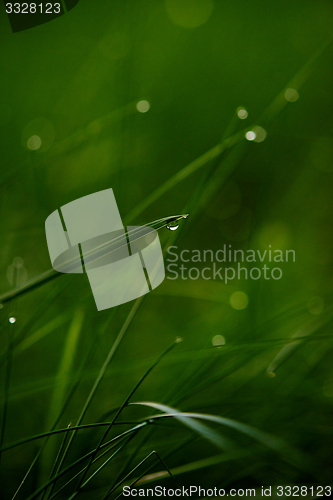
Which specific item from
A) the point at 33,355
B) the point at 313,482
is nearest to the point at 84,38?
the point at 33,355

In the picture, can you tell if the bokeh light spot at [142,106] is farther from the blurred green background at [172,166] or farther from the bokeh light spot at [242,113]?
the bokeh light spot at [242,113]

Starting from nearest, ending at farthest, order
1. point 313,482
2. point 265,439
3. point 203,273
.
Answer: point 265,439
point 313,482
point 203,273

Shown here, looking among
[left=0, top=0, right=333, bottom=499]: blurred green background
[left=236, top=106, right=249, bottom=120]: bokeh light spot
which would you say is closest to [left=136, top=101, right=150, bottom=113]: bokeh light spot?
[left=0, top=0, right=333, bottom=499]: blurred green background

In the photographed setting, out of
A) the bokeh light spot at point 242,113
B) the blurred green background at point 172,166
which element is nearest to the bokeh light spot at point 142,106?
the blurred green background at point 172,166

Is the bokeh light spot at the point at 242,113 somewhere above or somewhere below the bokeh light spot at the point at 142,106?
below

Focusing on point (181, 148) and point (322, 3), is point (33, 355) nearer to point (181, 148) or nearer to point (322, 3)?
point (181, 148)

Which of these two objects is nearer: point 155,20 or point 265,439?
point 265,439

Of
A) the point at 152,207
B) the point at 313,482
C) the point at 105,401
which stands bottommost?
the point at 313,482

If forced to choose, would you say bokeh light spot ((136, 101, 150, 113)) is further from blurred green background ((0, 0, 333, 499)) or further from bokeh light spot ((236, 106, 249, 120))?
bokeh light spot ((236, 106, 249, 120))
